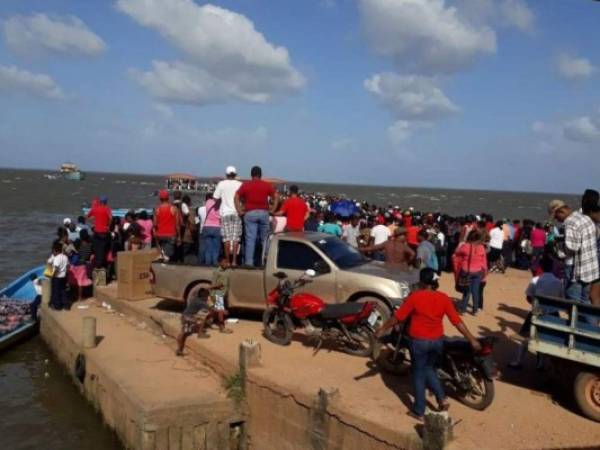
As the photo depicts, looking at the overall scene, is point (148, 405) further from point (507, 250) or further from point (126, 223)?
point (507, 250)

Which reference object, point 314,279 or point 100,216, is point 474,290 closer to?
point 314,279

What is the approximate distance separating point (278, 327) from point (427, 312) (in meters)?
3.44

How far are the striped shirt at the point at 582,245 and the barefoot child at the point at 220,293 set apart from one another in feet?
17.2

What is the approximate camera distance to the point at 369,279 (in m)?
8.73

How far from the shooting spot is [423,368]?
6.13m

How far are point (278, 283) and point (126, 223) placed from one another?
7.10 m

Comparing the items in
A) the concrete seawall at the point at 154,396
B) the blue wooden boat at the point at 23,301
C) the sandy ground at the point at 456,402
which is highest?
the sandy ground at the point at 456,402

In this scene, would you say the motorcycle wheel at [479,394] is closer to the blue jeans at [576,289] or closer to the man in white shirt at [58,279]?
the blue jeans at [576,289]

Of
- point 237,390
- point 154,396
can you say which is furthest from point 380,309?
point 154,396

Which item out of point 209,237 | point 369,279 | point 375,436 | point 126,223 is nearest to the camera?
point 375,436

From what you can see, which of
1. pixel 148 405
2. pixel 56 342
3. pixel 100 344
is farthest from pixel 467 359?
pixel 56 342

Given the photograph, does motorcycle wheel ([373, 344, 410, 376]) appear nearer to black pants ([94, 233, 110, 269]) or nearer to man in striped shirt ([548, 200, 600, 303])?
man in striped shirt ([548, 200, 600, 303])

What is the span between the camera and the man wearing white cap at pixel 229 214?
35.0 feet

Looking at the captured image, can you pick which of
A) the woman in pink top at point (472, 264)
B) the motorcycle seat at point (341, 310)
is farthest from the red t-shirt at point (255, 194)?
the woman in pink top at point (472, 264)
